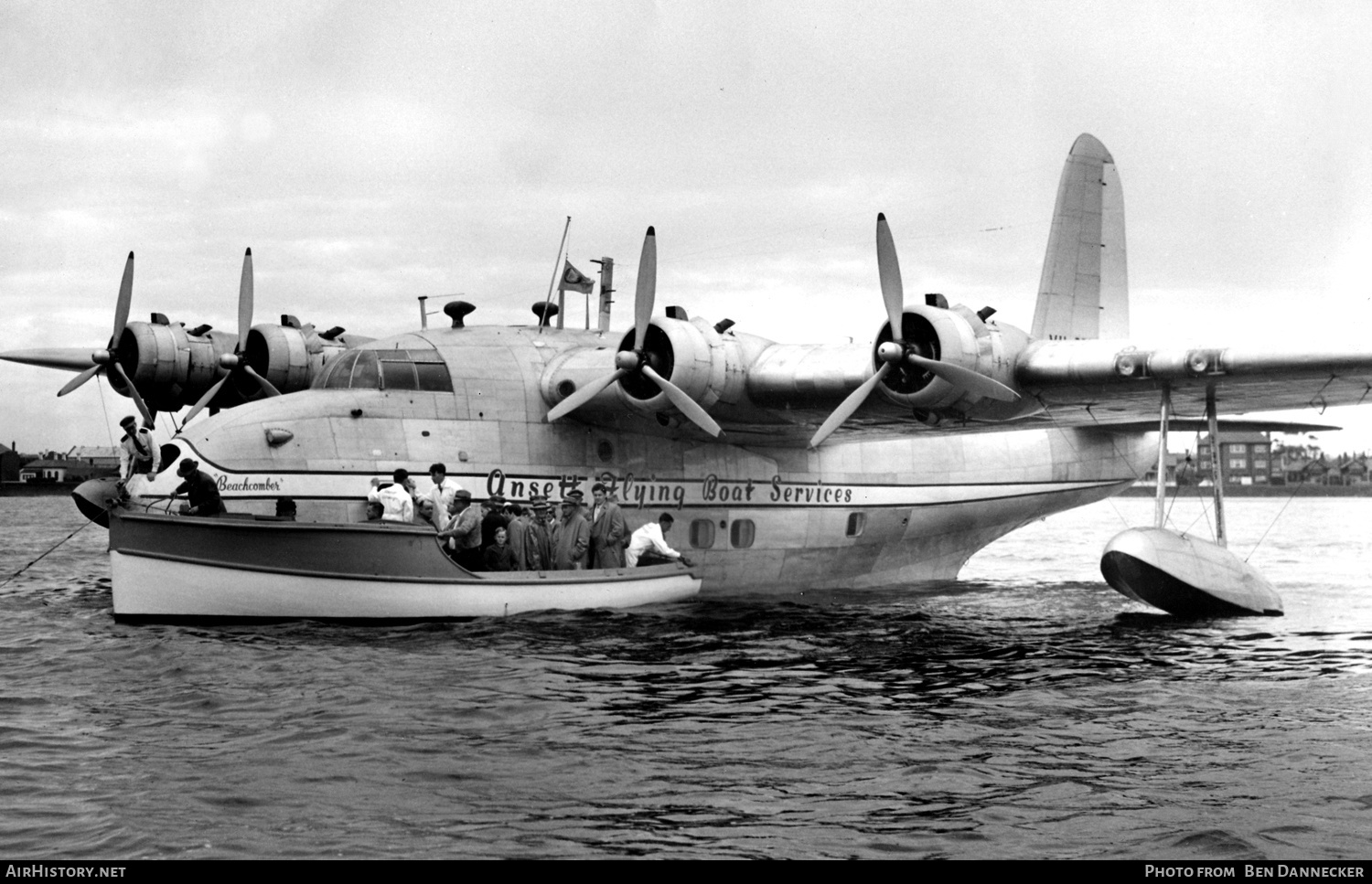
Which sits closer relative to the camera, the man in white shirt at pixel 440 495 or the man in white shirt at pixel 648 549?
the man in white shirt at pixel 440 495

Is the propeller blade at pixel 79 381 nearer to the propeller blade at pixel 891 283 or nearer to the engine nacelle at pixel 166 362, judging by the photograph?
the engine nacelle at pixel 166 362

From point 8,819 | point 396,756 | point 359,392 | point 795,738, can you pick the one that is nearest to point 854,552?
point 359,392

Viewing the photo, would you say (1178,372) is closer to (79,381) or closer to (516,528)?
(516,528)

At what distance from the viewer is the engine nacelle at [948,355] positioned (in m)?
15.3

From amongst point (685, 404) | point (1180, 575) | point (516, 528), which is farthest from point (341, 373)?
point (1180, 575)

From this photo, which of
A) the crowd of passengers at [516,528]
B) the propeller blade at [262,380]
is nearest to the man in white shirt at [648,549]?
the crowd of passengers at [516,528]

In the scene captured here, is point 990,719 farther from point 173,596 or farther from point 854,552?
point 854,552

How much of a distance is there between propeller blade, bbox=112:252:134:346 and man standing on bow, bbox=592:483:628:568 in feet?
27.4

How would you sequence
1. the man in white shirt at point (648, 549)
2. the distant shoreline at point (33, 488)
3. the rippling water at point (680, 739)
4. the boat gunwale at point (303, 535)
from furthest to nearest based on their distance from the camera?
1. the distant shoreline at point (33, 488)
2. the man in white shirt at point (648, 549)
3. the boat gunwale at point (303, 535)
4. the rippling water at point (680, 739)

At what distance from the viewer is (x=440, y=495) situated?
1530cm

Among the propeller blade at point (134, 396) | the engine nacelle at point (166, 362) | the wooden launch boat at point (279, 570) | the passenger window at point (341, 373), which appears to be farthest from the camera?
the engine nacelle at point (166, 362)

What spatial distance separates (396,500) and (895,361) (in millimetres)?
5885

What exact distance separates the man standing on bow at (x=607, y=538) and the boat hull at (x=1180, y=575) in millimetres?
5837

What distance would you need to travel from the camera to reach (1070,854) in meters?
6.45
